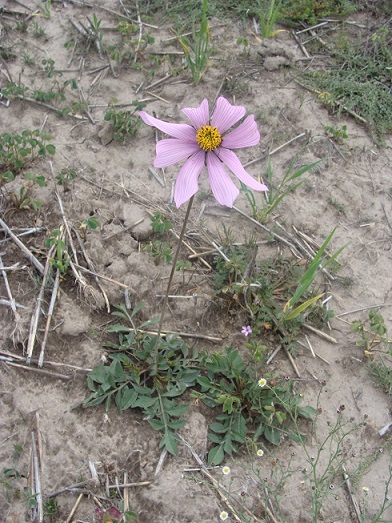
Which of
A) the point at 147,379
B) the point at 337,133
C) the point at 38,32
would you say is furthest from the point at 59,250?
the point at 38,32

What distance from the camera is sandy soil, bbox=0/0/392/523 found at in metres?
2.23

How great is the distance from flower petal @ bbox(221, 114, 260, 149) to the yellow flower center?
4 cm

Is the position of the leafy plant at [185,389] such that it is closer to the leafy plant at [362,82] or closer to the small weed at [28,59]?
the leafy plant at [362,82]

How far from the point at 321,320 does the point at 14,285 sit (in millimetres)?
1498

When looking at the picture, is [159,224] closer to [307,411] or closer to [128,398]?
[128,398]

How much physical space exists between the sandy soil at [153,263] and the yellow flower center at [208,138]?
0.94 m

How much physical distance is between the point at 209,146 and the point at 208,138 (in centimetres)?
3

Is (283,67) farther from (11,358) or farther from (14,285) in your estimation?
(11,358)

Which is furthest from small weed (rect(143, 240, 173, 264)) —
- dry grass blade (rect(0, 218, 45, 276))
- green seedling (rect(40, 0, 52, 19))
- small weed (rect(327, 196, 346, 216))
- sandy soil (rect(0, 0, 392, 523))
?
green seedling (rect(40, 0, 52, 19))

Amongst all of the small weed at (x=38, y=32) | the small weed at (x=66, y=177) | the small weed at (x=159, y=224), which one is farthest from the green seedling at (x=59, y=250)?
the small weed at (x=38, y=32)

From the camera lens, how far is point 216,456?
226 centimetres

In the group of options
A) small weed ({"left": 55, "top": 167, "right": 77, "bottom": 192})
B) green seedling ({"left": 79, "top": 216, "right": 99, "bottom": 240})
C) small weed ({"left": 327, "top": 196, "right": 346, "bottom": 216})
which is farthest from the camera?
small weed ({"left": 327, "top": 196, "right": 346, "bottom": 216})

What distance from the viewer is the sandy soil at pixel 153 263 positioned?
2234 millimetres

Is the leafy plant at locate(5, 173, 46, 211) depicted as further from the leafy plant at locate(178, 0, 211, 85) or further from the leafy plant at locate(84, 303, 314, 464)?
the leafy plant at locate(178, 0, 211, 85)
